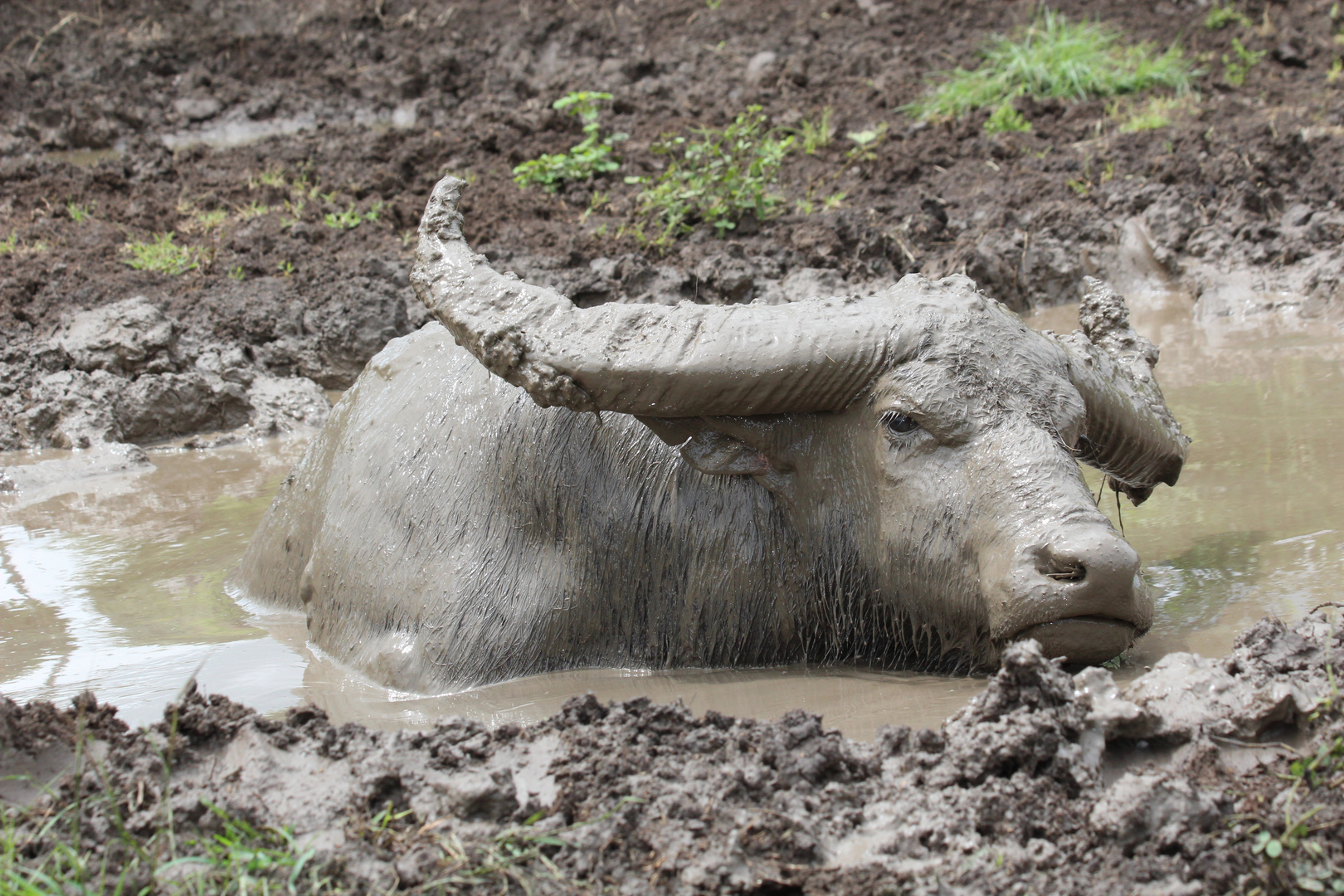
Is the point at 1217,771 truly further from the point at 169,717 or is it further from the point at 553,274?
the point at 553,274

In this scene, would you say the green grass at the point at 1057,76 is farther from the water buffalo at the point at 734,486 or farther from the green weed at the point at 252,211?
the water buffalo at the point at 734,486

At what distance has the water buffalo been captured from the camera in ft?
10.3

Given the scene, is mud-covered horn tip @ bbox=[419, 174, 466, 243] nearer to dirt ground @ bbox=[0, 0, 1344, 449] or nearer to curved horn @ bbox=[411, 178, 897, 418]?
curved horn @ bbox=[411, 178, 897, 418]

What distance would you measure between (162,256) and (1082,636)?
801 cm

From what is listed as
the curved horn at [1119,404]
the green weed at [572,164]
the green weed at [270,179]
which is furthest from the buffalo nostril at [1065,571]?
the green weed at [270,179]

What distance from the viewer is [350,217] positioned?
9578 millimetres

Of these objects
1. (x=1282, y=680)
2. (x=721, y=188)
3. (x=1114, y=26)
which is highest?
(x=1114, y=26)

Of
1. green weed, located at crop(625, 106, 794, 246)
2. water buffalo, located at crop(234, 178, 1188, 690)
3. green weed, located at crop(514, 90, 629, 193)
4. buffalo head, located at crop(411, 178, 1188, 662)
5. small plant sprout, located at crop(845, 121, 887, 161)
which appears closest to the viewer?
buffalo head, located at crop(411, 178, 1188, 662)

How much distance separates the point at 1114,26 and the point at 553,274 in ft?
24.5

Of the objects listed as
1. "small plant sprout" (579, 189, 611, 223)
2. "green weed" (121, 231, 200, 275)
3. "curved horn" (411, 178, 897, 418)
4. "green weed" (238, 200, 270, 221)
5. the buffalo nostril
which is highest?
"small plant sprout" (579, 189, 611, 223)

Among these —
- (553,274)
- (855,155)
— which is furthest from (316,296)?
(855,155)

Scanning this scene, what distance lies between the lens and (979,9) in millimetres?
13398

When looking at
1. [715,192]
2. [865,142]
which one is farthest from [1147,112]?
[715,192]

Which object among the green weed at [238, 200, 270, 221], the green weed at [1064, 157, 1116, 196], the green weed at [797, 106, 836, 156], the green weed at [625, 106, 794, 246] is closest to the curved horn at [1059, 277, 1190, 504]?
the green weed at [625, 106, 794, 246]
